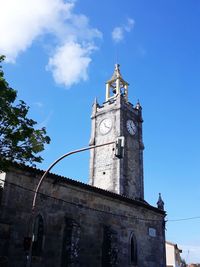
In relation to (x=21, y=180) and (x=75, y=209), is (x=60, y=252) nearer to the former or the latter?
(x=75, y=209)

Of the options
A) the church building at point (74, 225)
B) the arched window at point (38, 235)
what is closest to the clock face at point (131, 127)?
the church building at point (74, 225)

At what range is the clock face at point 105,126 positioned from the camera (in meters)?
39.5

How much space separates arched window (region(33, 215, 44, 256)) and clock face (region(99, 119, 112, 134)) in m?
21.1

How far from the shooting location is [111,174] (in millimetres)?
36312

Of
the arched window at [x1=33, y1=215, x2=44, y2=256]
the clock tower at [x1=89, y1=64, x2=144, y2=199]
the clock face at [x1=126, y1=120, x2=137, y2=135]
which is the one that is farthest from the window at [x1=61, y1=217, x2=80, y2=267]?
the clock face at [x1=126, y1=120, x2=137, y2=135]

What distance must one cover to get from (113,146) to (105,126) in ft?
16.4

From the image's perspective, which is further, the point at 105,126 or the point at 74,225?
the point at 105,126

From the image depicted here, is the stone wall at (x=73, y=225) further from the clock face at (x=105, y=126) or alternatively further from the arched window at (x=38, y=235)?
the clock face at (x=105, y=126)

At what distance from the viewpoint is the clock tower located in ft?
119

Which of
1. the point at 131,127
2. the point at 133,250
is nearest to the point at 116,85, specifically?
the point at 131,127

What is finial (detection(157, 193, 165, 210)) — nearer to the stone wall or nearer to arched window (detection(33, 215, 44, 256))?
the stone wall

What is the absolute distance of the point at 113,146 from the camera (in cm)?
3541

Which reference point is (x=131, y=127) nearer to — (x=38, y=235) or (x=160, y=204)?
(x=160, y=204)

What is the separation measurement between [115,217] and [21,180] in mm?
7710
